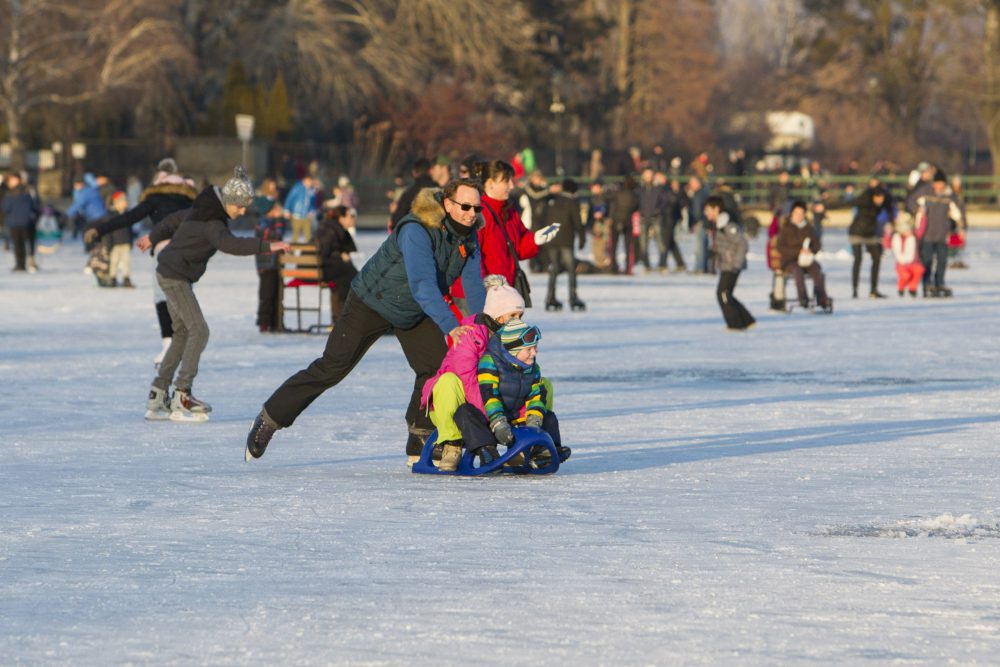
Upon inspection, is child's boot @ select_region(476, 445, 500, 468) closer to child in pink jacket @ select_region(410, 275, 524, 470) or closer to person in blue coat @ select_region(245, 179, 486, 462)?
child in pink jacket @ select_region(410, 275, 524, 470)

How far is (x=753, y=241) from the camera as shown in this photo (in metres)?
41.5

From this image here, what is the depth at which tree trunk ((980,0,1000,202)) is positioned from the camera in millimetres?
61438

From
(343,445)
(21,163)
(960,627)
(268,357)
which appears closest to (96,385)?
(268,357)

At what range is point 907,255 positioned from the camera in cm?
2281

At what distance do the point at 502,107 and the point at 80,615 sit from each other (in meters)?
58.0

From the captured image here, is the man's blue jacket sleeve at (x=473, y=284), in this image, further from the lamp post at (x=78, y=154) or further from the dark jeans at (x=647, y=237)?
the lamp post at (x=78, y=154)

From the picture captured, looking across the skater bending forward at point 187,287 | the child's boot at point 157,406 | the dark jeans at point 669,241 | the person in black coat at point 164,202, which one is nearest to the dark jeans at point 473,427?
the skater bending forward at point 187,287

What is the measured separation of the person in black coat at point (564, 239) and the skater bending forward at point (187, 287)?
30.8 ft

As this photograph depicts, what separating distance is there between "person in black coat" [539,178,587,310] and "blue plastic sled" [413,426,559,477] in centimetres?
1137

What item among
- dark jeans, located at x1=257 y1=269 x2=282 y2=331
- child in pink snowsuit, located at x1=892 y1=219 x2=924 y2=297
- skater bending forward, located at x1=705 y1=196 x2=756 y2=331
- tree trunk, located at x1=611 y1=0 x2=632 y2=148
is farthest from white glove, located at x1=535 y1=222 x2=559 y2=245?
tree trunk, located at x1=611 y1=0 x2=632 y2=148

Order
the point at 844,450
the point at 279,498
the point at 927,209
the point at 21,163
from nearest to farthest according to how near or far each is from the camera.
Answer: the point at 279,498
the point at 844,450
the point at 927,209
the point at 21,163

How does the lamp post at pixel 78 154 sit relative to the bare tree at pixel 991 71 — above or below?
below

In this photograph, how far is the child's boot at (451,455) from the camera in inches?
331

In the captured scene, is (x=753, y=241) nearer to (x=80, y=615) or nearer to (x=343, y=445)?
(x=343, y=445)
